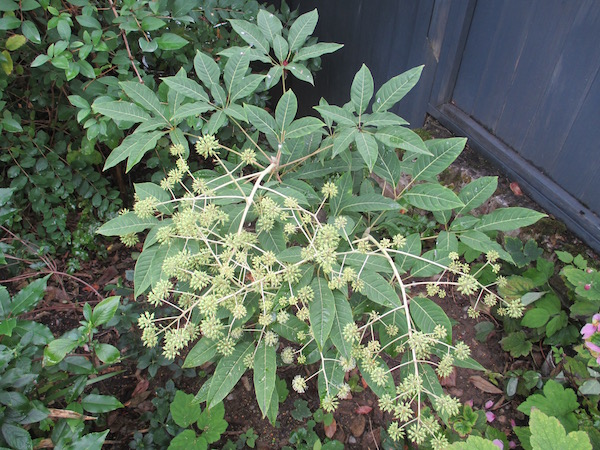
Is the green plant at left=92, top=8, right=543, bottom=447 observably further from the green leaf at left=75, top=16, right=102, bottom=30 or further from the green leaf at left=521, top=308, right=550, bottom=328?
the green leaf at left=521, top=308, right=550, bottom=328

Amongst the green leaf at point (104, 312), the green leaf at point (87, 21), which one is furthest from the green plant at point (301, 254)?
the green leaf at point (87, 21)

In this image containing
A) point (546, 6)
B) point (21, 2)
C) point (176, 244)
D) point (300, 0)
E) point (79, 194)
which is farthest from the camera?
point (300, 0)

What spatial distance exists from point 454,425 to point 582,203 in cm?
133

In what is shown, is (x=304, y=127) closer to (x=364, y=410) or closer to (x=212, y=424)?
(x=212, y=424)

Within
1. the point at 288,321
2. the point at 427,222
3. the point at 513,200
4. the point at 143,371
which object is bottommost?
the point at 143,371

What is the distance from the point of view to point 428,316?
124 cm

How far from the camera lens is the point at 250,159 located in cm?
136

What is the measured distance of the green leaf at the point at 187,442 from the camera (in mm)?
1676

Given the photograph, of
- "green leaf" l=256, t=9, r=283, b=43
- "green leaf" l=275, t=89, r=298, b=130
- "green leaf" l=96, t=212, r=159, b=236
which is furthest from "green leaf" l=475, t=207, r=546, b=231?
"green leaf" l=96, t=212, r=159, b=236

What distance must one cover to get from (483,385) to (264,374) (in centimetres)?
145

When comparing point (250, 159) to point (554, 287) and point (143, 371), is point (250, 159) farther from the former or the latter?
point (554, 287)

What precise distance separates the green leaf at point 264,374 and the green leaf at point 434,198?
0.68m

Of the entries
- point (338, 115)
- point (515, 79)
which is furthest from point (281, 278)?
point (515, 79)

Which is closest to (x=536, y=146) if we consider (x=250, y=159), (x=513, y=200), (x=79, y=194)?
(x=513, y=200)
